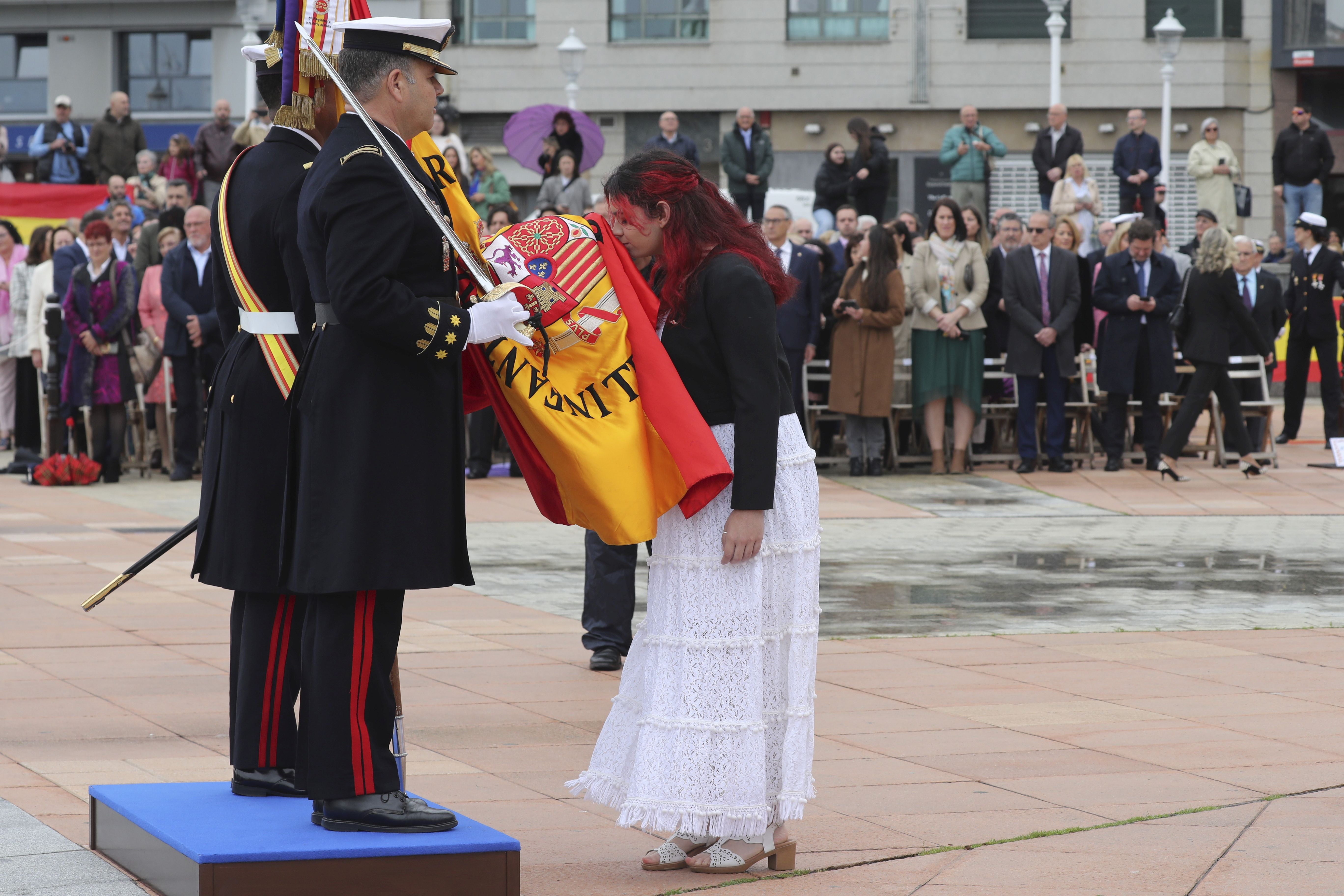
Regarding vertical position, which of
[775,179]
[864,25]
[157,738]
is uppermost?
[864,25]

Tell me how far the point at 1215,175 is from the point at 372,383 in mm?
22498

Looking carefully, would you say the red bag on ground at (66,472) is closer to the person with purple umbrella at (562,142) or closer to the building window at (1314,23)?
the person with purple umbrella at (562,142)

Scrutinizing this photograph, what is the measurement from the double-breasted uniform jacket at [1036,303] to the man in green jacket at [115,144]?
11647 mm

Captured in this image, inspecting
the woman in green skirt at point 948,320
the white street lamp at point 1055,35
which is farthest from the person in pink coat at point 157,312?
the white street lamp at point 1055,35

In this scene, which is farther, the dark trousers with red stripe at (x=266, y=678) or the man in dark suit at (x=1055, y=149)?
the man in dark suit at (x=1055, y=149)

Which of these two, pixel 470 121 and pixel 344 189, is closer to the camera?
pixel 344 189

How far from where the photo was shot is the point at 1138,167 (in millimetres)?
23297

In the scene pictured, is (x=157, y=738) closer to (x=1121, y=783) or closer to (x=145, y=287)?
(x=1121, y=783)

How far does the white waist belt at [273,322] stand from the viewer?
4.49m

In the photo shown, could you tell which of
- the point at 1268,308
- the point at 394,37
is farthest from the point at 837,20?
the point at 394,37

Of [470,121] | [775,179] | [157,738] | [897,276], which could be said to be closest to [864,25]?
[775,179]

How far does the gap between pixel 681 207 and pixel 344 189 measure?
902 millimetres

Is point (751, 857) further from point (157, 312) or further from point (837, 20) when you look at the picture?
point (837, 20)

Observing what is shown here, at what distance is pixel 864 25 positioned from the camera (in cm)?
3281
